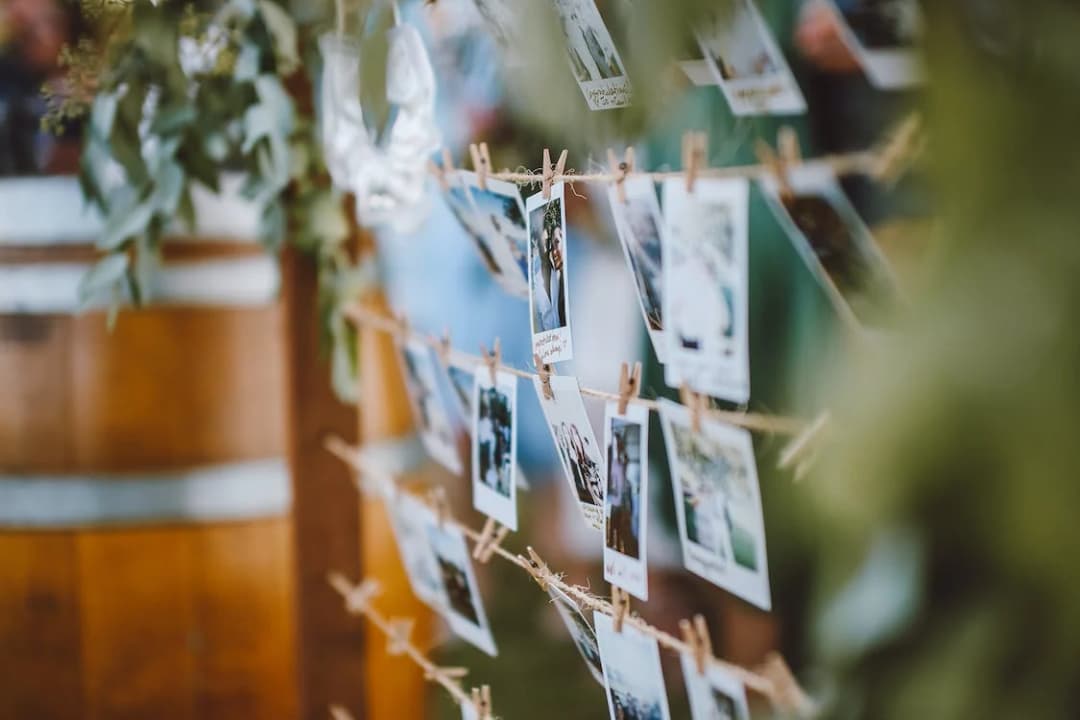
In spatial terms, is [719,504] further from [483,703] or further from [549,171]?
[483,703]

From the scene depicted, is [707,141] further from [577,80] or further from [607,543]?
[607,543]

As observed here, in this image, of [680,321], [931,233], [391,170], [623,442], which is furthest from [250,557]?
[931,233]

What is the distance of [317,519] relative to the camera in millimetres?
1521

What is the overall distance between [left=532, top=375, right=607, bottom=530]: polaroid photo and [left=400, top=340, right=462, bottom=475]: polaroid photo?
1.12ft

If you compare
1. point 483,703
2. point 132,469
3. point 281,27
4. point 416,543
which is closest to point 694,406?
point 483,703

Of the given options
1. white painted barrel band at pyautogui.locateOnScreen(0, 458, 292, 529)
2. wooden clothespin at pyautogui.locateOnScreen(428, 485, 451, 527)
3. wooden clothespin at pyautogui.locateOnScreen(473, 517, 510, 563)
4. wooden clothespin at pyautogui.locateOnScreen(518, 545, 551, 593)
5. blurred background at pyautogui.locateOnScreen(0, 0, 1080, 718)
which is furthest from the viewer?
white painted barrel band at pyautogui.locateOnScreen(0, 458, 292, 529)

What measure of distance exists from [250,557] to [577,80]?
113 centimetres

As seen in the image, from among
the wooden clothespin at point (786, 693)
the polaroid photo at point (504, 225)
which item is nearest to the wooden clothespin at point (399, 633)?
the polaroid photo at point (504, 225)

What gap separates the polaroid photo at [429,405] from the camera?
4.10ft

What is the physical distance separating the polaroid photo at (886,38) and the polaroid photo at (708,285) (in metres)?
0.12

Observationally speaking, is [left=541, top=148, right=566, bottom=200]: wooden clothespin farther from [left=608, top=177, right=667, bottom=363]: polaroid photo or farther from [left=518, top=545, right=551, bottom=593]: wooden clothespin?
[left=518, top=545, right=551, bottom=593]: wooden clothespin

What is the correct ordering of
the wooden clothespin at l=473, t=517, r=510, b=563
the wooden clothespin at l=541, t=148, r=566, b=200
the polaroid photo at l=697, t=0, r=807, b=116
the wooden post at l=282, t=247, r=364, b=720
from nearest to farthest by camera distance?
the polaroid photo at l=697, t=0, r=807, b=116 → the wooden clothespin at l=541, t=148, r=566, b=200 → the wooden clothespin at l=473, t=517, r=510, b=563 → the wooden post at l=282, t=247, r=364, b=720

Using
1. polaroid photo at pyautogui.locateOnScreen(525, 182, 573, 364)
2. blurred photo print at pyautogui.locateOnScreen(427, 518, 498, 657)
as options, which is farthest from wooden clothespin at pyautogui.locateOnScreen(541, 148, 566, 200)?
blurred photo print at pyautogui.locateOnScreen(427, 518, 498, 657)

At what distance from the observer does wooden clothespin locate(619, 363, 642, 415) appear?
0.78m
